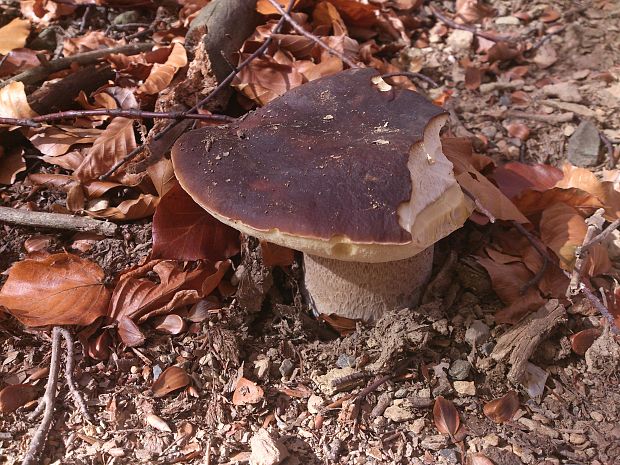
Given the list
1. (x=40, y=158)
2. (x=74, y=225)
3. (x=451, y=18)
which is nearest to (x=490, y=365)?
(x=74, y=225)

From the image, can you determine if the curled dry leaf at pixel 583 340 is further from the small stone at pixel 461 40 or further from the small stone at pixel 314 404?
the small stone at pixel 461 40

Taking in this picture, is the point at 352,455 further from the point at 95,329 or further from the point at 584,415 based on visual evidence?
the point at 95,329

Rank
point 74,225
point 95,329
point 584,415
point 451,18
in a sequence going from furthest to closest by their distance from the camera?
1. point 451,18
2. point 74,225
3. point 95,329
4. point 584,415

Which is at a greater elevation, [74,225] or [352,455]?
[74,225]

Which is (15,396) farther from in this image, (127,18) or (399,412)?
(127,18)

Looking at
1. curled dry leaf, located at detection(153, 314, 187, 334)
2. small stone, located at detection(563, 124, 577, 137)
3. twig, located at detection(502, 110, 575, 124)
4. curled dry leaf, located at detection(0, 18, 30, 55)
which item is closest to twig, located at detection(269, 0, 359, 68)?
twig, located at detection(502, 110, 575, 124)


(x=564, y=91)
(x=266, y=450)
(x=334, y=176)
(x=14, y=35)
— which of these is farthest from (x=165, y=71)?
(x=564, y=91)

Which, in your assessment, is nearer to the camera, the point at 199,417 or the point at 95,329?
the point at 199,417

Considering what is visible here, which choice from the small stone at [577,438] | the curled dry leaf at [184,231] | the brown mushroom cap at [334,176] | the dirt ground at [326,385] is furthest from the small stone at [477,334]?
the curled dry leaf at [184,231]
